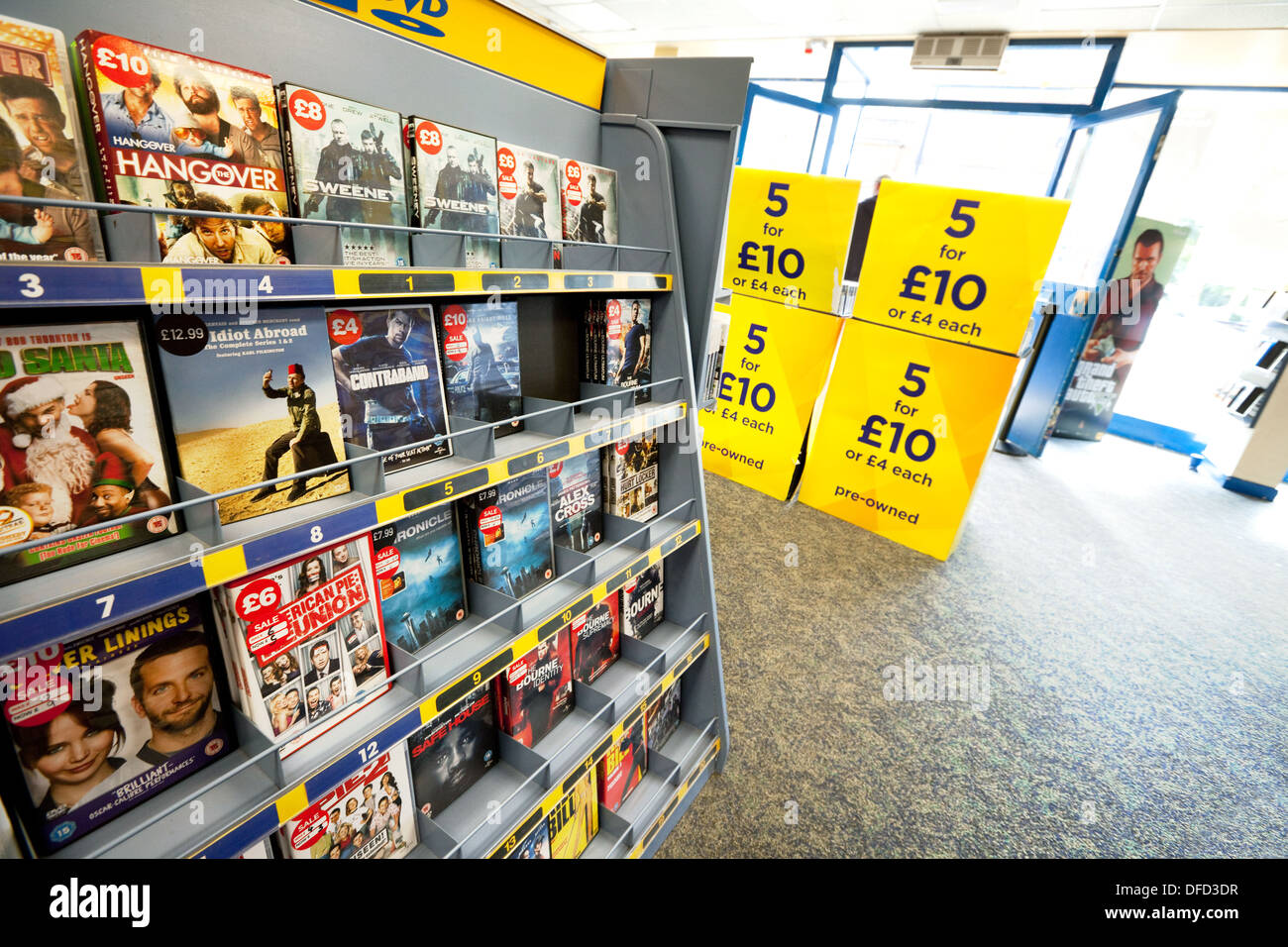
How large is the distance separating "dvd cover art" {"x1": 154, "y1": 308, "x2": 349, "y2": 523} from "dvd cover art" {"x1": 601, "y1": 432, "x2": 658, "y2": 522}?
2.50 ft

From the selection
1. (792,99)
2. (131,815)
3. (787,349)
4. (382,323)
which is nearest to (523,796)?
(131,815)

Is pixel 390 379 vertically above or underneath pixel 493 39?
underneath

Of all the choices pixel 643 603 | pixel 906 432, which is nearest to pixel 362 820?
pixel 643 603

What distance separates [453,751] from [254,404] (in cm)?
86

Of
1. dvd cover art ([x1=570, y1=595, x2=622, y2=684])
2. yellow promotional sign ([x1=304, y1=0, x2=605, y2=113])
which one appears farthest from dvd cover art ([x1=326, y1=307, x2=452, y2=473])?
dvd cover art ([x1=570, y1=595, x2=622, y2=684])

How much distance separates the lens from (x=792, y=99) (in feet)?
20.5

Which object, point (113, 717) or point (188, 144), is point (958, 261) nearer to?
point (188, 144)

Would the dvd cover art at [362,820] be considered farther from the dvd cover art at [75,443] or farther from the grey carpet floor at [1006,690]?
the grey carpet floor at [1006,690]

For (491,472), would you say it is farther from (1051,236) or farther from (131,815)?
(1051,236)

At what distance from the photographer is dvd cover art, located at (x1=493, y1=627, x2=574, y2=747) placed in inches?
54.0

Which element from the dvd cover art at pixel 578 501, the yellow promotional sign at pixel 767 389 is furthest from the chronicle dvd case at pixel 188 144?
the yellow promotional sign at pixel 767 389

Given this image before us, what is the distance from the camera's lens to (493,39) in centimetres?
126

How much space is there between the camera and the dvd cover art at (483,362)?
3.92 ft
